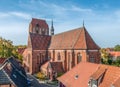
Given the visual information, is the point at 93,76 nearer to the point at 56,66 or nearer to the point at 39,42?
the point at 56,66

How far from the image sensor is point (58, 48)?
241 feet

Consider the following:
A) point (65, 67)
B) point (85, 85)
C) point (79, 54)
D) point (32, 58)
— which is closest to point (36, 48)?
point (32, 58)

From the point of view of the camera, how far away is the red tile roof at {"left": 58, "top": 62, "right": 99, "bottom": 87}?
3678cm

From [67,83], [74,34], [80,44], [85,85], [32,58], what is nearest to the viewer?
[85,85]

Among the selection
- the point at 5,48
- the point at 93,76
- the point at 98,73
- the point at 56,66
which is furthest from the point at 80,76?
the point at 5,48

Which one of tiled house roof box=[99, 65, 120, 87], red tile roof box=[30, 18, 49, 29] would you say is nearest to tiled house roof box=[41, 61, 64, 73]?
red tile roof box=[30, 18, 49, 29]

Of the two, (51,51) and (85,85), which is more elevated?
(51,51)

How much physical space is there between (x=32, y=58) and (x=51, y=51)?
7750 mm

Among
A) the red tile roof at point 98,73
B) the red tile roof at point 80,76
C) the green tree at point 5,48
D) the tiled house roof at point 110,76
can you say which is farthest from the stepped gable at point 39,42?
the tiled house roof at point 110,76

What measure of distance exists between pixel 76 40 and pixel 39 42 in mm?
21304

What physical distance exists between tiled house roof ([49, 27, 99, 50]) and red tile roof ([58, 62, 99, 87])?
59.5 feet

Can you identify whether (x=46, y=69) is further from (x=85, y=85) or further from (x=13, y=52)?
(x=85, y=85)

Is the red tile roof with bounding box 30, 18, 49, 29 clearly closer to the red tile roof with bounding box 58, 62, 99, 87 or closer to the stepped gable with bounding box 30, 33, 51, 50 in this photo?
the stepped gable with bounding box 30, 33, 51, 50

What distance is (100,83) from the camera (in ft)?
107
